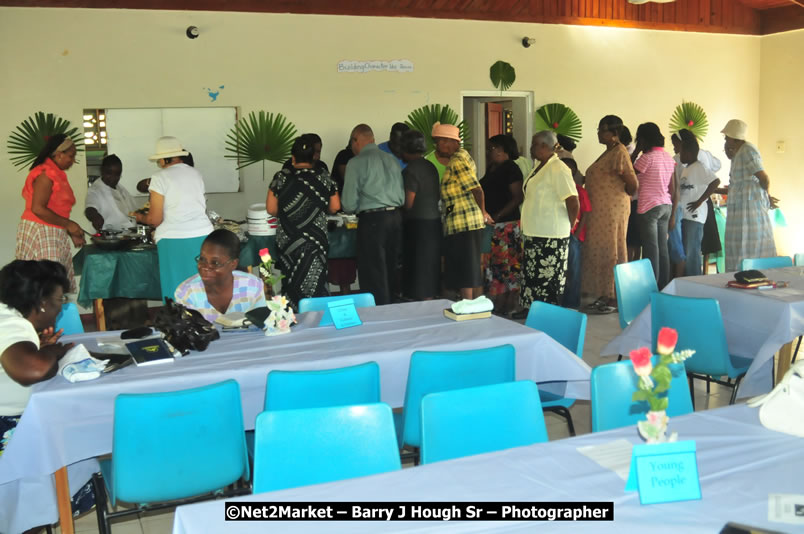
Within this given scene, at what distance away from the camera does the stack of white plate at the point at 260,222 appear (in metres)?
6.36

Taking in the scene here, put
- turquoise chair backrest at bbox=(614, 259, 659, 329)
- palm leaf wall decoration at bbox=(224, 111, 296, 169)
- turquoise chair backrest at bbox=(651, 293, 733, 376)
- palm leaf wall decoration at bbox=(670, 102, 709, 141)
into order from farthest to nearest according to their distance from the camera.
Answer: palm leaf wall decoration at bbox=(670, 102, 709, 141)
palm leaf wall decoration at bbox=(224, 111, 296, 169)
turquoise chair backrest at bbox=(614, 259, 659, 329)
turquoise chair backrest at bbox=(651, 293, 733, 376)

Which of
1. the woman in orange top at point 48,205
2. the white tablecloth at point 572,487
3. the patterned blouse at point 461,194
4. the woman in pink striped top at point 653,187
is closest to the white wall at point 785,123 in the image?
the woman in pink striped top at point 653,187

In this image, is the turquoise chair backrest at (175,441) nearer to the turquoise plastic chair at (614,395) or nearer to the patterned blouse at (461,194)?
the turquoise plastic chair at (614,395)

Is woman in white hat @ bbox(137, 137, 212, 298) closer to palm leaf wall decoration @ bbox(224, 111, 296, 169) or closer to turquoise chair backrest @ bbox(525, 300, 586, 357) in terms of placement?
palm leaf wall decoration @ bbox(224, 111, 296, 169)

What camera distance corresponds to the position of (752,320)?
4.14 metres

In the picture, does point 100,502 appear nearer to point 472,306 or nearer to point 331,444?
point 331,444

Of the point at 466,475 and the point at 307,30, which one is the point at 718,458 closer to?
the point at 466,475

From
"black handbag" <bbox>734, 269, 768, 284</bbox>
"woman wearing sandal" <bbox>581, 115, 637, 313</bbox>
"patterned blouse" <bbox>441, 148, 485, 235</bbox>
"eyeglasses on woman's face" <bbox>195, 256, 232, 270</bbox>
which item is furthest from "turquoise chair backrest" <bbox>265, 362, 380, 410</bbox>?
"woman wearing sandal" <bbox>581, 115, 637, 313</bbox>

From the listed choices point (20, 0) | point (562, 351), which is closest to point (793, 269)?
point (562, 351)

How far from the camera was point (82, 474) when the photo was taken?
2936 mm

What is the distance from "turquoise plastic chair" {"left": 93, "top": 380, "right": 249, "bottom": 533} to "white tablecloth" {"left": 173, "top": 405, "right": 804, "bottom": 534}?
0.71 metres

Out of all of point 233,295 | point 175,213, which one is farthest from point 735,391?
point 175,213

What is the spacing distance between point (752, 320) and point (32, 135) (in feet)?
20.3

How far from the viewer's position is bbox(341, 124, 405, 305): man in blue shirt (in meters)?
6.10
